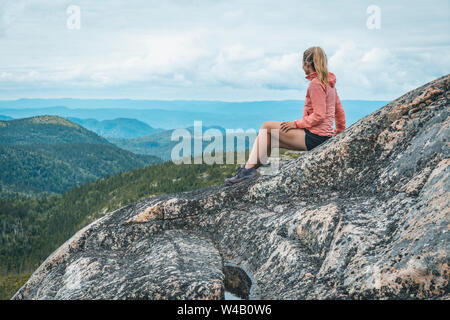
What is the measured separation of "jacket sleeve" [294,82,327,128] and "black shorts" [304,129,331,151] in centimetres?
31

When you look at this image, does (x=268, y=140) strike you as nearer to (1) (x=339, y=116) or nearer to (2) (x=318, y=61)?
(2) (x=318, y=61)

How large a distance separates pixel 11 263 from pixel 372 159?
551ft

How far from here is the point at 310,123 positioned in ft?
34.9

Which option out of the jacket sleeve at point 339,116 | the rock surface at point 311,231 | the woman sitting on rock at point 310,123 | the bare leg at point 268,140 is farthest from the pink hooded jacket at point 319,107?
the rock surface at point 311,231

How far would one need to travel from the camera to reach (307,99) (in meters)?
11.2

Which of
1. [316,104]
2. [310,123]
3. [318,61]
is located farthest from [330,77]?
[310,123]

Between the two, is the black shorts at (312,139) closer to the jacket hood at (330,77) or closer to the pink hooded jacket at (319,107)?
the pink hooded jacket at (319,107)

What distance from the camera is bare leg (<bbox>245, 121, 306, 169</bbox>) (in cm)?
1089

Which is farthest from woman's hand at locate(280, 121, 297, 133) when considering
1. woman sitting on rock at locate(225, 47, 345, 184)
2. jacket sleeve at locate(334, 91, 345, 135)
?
jacket sleeve at locate(334, 91, 345, 135)

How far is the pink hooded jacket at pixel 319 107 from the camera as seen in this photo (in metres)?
10.3

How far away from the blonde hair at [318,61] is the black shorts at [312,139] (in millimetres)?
1531

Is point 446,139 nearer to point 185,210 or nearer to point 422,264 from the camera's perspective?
point 422,264

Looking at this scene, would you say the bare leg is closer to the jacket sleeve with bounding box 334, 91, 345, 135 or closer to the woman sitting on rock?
the woman sitting on rock
